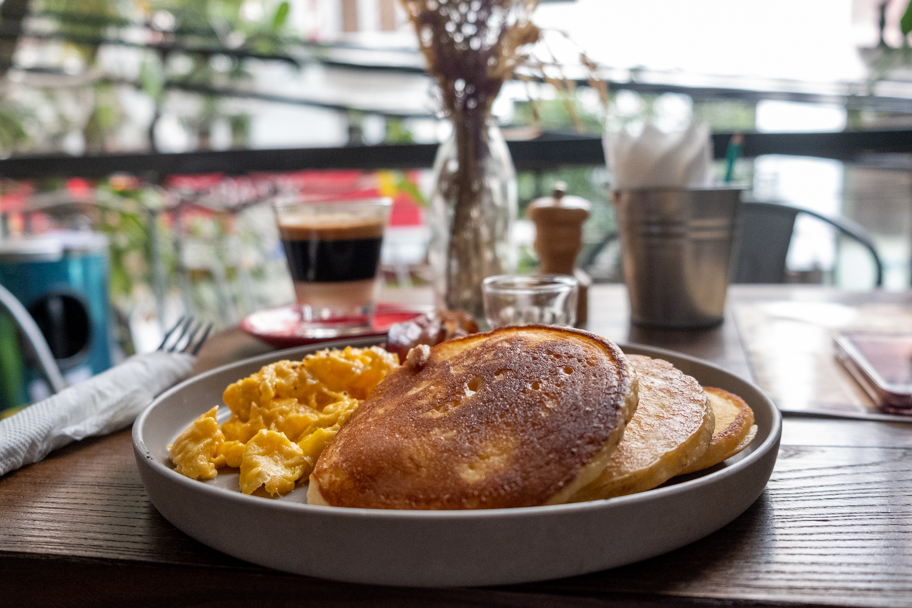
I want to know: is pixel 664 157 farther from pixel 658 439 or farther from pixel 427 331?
pixel 658 439

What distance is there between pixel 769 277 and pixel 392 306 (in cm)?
174

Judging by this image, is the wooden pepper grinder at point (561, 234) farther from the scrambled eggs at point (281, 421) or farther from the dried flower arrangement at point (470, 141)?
the scrambled eggs at point (281, 421)

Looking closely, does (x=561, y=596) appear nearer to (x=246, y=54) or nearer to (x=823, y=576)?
(x=823, y=576)

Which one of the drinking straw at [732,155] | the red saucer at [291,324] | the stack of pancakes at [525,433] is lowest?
the red saucer at [291,324]

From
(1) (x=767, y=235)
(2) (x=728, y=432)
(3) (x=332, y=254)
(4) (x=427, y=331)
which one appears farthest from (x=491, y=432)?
(1) (x=767, y=235)

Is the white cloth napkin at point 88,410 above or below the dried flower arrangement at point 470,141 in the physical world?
below

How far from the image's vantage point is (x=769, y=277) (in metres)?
2.55

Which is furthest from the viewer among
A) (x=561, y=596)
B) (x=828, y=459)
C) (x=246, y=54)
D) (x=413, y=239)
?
(x=413, y=239)

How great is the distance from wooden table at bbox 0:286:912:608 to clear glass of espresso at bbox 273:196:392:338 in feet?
2.09

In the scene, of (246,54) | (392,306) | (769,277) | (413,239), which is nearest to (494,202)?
(392,306)

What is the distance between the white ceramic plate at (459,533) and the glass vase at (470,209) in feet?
3.11

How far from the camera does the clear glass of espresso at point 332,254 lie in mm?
1323

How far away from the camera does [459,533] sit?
435 millimetres

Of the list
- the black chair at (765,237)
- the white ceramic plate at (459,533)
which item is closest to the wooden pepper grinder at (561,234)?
the white ceramic plate at (459,533)
